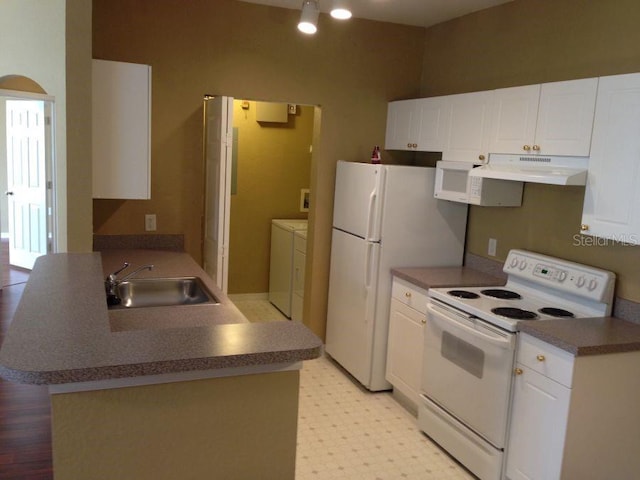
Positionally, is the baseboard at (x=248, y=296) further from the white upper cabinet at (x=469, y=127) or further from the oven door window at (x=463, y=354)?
the oven door window at (x=463, y=354)

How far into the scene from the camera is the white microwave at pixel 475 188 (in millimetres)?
3486

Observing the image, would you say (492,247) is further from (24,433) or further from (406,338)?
(24,433)

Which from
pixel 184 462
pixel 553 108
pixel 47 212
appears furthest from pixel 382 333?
pixel 47 212

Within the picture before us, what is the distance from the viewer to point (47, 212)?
5.20 metres

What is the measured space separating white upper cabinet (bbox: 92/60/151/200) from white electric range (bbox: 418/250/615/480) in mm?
2010

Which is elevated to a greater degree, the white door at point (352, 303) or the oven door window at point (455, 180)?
the oven door window at point (455, 180)

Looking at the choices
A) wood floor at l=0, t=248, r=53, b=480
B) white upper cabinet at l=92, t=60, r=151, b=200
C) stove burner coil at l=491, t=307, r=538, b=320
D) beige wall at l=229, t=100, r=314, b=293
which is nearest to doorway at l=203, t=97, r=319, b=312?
beige wall at l=229, t=100, r=314, b=293

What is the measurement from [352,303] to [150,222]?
1610 mm

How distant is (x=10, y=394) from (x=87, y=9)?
227 cm

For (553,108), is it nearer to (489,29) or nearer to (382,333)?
(489,29)

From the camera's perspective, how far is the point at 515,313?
2.91 m

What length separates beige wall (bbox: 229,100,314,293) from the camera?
5809mm

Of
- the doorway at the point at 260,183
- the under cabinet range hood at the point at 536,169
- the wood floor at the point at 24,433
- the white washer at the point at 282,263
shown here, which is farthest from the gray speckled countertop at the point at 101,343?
the doorway at the point at 260,183

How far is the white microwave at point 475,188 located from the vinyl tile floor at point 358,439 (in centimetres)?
149
